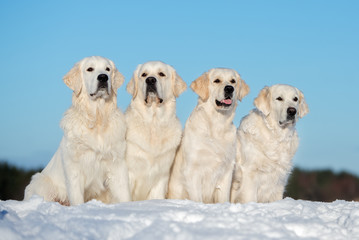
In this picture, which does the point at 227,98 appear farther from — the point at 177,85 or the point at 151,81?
the point at 151,81

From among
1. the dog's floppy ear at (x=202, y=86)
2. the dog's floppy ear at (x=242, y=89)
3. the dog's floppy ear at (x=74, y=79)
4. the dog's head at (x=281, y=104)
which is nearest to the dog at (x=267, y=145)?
the dog's head at (x=281, y=104)

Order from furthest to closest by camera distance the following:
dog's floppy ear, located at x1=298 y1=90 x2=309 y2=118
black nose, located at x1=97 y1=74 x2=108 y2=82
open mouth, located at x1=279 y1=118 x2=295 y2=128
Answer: dog's floppy ear, located at x1=298 y1=90 x2=309 y2=118, open mouth, located at x1=279 y1=118 x2=295 y2=128, black nose, located at x1=97 y1=74 x2=108 y2=82

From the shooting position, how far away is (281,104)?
285 inches

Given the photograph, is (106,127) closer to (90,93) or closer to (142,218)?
(90,93)

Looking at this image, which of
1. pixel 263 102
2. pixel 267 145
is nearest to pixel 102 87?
pixel 263 102

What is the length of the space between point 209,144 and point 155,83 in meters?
1.20

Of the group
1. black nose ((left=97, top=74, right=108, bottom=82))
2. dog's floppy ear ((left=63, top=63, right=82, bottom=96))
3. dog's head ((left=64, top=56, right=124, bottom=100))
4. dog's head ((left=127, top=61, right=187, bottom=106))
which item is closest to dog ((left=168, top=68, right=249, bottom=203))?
dog's head ((left=127, top=61, right=187, bottom=106))

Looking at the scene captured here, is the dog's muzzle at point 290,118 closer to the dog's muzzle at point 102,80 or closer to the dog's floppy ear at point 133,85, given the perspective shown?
the dog's floppy ear at point 133,85

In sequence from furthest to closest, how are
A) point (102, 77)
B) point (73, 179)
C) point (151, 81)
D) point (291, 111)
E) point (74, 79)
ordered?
point (291, 111) < point (151, 81) < point (74, 79) < point (102, 77) < point (73, 179)

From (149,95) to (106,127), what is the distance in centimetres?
82

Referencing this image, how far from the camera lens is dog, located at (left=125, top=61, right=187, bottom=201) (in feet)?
21.9

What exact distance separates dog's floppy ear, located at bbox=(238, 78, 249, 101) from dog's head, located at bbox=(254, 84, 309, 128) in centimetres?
26

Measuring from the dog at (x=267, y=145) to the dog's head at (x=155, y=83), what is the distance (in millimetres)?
1329

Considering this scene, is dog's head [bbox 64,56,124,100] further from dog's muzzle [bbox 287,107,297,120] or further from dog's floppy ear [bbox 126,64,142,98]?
dog's muzzle [bbox 287,107,297,120]
